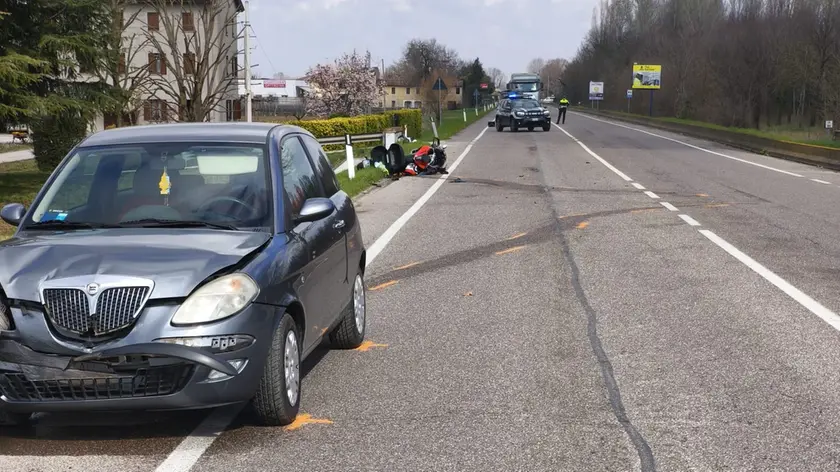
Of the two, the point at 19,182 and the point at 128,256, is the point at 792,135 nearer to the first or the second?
the point at 19,182

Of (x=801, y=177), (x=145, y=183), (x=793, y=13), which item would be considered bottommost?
(x=801, y=177)

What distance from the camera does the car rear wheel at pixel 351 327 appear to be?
22.0 feet

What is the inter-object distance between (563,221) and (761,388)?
829cm

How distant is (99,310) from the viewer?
4559 millimetres

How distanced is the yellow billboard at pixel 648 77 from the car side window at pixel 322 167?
99.3 m

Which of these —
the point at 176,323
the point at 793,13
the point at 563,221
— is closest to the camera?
the point at 176,323

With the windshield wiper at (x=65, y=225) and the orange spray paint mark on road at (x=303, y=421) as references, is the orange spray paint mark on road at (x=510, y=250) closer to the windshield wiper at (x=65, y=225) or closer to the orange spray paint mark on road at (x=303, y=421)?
the orange spray paint mark on road at (x=303, y=421)

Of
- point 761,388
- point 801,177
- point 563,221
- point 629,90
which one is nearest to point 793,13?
point 629,90

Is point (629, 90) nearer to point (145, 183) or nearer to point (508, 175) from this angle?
point (508, 175)

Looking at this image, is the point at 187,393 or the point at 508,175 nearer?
the point at 187,393

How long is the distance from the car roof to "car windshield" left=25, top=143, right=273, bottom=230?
0.17 ft

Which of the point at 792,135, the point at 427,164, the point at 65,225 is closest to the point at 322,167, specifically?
the point at 65,225

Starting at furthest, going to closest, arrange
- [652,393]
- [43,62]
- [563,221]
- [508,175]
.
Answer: [508,175] → [43,62] → [563,221] → [652,393]

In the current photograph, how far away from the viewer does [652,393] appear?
5.71 meters
